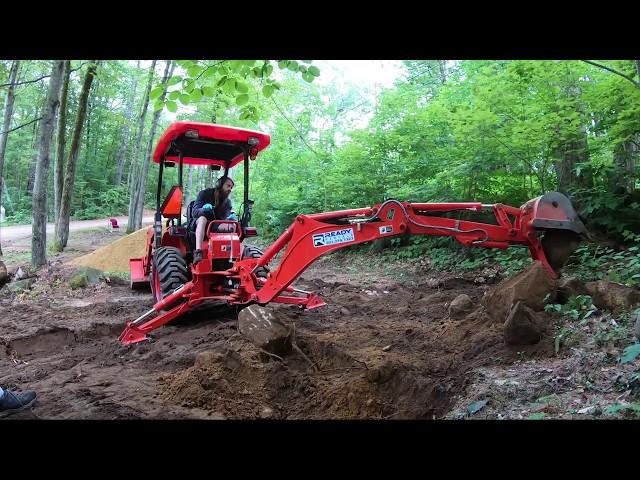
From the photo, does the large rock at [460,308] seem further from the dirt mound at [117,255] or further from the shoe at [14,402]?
the dirt mound at [117,255]

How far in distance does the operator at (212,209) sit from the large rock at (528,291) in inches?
136

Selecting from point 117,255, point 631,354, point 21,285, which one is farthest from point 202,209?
point 117,255

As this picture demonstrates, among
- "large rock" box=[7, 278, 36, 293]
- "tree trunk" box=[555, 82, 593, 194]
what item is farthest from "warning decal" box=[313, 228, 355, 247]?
"large rock" box=[7, 278, 36, 293]

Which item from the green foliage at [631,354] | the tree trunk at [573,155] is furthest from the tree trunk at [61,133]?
the green foliage at [631,354]

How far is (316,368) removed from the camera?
14.1 ft

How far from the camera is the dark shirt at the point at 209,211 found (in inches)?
246

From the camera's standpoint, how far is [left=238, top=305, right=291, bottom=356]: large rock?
4.46m

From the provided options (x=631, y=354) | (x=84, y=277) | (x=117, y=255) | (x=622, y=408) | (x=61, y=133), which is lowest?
(x=84, y=277)

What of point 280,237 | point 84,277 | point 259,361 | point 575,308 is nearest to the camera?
point 259,361

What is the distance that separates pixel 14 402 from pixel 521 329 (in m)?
4.12

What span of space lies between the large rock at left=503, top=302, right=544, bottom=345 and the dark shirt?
4.01 meters

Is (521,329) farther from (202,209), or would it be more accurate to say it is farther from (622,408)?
(202,209)

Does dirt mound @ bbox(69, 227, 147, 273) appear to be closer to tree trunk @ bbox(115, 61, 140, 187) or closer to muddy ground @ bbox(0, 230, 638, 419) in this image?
muddy ground @ bbox(0, 230, 638, 419)
